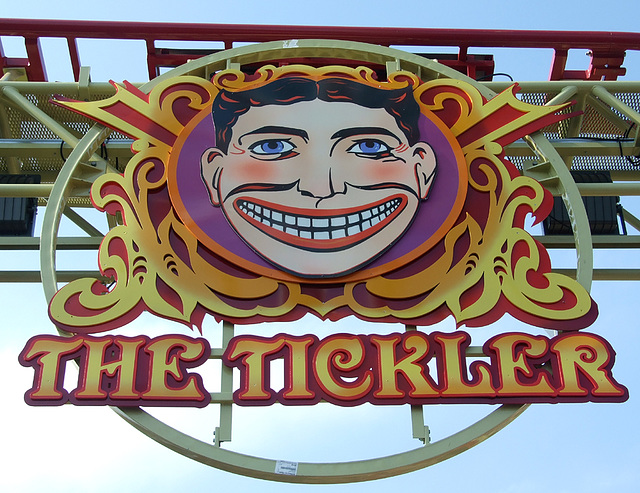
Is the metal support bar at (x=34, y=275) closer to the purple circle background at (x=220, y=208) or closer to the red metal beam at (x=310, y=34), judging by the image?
the purple circle background at (x=220, y=208)

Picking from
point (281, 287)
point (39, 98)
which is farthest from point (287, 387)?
point (39, 98)

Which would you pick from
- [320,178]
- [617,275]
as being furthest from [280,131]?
[617,275]

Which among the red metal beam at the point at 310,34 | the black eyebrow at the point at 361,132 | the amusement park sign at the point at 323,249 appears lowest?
the amusement park sign at the point at 323,249

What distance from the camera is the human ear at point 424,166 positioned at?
30.3ft

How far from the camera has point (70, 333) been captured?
8.32 m

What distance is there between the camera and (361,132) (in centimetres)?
963

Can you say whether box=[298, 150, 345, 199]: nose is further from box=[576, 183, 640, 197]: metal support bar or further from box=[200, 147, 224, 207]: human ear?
box=[576, 183, 640, 197]: metal support bar

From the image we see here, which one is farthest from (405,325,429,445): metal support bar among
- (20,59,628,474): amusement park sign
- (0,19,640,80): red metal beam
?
(0,19,640,80): red metal beam

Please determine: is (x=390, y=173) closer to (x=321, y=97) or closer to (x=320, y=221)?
(x=320, y=221)

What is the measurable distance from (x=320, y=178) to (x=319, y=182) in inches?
1.7

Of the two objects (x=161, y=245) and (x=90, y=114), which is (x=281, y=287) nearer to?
(x=161, y=245)

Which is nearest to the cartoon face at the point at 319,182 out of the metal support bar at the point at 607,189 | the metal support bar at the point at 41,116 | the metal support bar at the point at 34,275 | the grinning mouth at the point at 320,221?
the grinning mouth at the point at 320,221

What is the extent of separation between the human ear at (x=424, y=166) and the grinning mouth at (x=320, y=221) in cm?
20

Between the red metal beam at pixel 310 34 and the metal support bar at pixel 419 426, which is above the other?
the red metal beam at pixel 310 34
